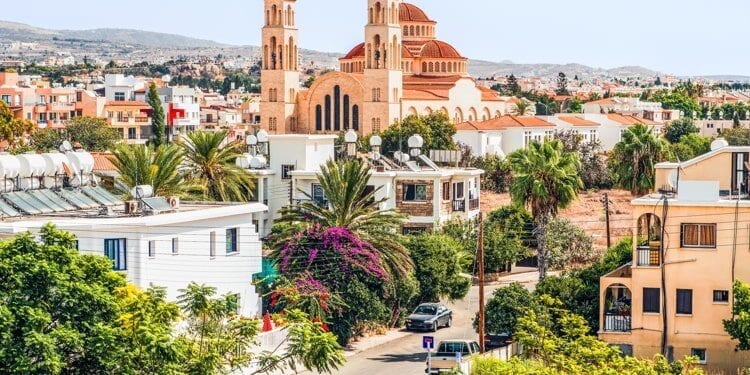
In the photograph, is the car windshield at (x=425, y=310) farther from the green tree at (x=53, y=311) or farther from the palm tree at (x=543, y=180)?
the green tree at (x=53, y=311)

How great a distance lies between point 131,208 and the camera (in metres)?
35.3

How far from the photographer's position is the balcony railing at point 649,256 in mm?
34688

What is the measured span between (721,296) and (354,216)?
1019cm

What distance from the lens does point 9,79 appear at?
11856 centimetres

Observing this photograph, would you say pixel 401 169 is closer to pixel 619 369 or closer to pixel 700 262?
pixel 700 262

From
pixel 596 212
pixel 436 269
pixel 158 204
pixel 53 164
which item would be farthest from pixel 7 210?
pixel 596 212

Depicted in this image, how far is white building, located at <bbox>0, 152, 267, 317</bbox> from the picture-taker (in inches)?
1313

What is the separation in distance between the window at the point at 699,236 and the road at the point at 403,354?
6.29m

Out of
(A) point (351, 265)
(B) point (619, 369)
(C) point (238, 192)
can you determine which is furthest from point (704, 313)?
(C) point (238, 192)

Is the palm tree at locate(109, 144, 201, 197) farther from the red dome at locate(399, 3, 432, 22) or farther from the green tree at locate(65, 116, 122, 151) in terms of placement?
the red dome at locate(399, 3, 432, 22)

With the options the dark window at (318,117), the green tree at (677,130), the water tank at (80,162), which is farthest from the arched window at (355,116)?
the water tank at (80,162)

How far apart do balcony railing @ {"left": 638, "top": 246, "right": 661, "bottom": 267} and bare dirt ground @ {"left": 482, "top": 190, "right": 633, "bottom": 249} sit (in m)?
21.5

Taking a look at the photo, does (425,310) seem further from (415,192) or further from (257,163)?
(257,163)

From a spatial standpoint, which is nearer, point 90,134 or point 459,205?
point 459,205
